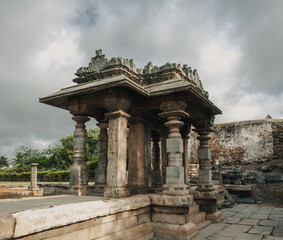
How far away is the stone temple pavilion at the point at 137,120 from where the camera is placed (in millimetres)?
4727

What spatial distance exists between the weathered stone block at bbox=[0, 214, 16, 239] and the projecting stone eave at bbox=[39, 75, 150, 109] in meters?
2.72

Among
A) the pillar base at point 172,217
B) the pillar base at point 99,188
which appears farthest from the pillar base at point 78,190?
the pillar base at point 172,217

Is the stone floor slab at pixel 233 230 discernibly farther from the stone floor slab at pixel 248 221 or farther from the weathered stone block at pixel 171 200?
Answer: the weathered stone block at pixel 171 200

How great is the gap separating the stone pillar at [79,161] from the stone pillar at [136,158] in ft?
3.67

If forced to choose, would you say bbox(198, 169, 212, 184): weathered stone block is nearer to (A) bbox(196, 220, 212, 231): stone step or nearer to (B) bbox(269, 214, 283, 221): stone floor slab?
(A) bbox(196, 220, 212, 231): stone step

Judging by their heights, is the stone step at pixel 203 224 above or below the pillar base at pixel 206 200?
below

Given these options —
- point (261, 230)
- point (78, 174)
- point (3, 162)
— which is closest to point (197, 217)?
point (261, 230)

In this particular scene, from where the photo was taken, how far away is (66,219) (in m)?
3.04

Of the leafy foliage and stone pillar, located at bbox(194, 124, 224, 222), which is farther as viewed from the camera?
the leafy foliage

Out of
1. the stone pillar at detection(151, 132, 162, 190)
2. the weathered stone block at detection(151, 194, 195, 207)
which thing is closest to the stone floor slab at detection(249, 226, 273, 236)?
the weathered stone block at detection(151, 194, 195, 207)

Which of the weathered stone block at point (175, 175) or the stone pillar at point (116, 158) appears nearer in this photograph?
the stone pillar at point (116, 158)

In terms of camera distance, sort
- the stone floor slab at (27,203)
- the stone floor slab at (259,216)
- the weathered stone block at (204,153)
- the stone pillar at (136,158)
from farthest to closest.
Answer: the stone floor slab at (259,216) < the weathered stone block at (204,153) < the stone pillar at (136,158) < the stone floor slab at (27,203)

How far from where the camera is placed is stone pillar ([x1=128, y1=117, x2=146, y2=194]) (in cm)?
581

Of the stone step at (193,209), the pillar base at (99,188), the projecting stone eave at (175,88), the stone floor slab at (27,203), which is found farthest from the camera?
the pillar base at (99,188)
